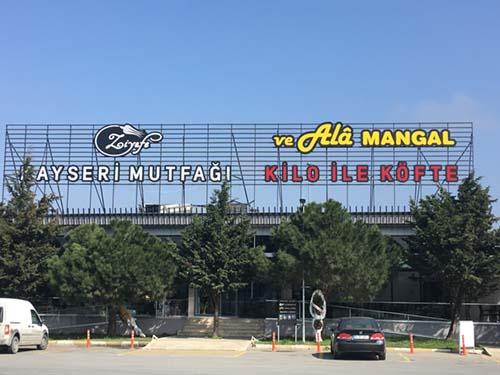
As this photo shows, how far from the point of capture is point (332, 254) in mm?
32312

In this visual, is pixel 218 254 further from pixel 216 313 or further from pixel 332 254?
pixel 332 254

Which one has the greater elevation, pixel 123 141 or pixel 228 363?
pixel 123 141

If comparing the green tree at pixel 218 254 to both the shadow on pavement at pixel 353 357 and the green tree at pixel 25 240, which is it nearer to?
the green tree at pixel 25 240

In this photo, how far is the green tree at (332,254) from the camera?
1275 inches

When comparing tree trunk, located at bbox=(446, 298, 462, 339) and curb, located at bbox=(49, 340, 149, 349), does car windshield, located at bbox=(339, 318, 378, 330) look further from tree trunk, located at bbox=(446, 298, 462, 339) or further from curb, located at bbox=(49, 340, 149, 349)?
tree trunk, located at bbox=(446, 298, 462, 339)

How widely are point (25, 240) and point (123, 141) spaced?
43.6ft

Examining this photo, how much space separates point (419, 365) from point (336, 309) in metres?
15.4

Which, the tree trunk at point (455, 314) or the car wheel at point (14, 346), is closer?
the car wheel at point (14, 346)

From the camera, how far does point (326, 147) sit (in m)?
45.9

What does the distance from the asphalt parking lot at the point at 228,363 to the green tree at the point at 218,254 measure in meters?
6.27

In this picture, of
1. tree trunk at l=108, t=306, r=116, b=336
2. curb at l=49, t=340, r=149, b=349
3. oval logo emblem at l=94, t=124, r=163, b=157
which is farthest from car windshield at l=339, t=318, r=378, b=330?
oval logo emblem at l=94, t=124, r=163, b=157

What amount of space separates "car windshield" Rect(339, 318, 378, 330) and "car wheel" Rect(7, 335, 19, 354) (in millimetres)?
11812

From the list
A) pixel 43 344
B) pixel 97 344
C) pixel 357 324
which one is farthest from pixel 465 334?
pixel 43 344

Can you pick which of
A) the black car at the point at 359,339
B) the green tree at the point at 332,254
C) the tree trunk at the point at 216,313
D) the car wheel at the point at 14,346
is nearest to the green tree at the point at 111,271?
the tree trunk at the point at 216,313
